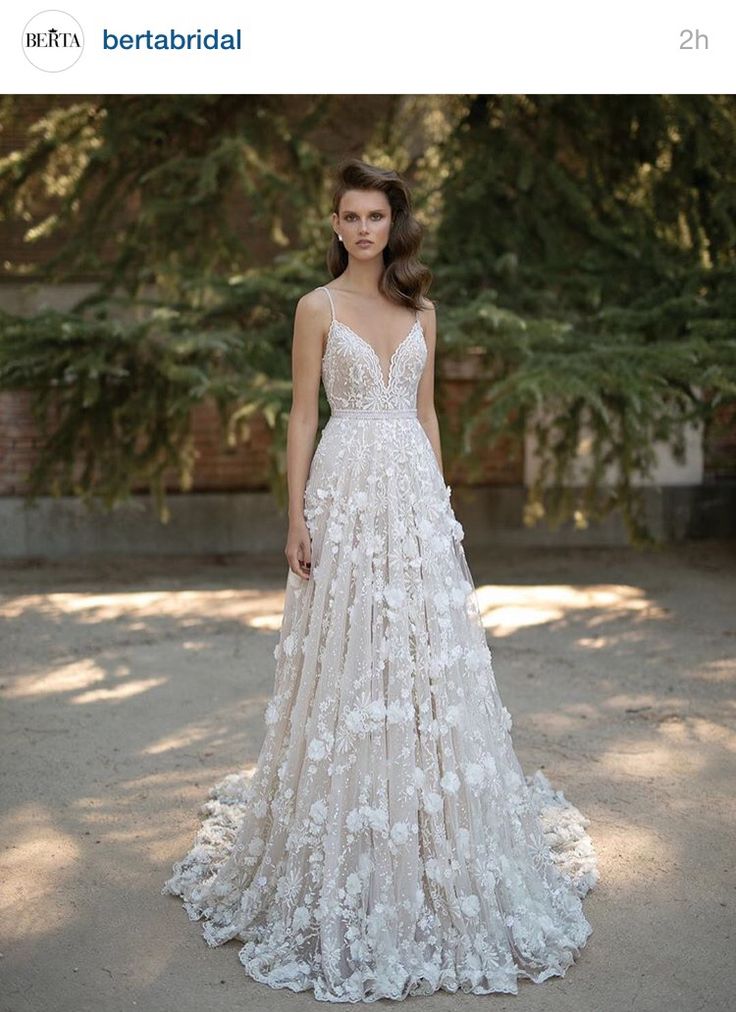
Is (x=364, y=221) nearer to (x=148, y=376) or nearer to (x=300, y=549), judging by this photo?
(x=300, y=549)

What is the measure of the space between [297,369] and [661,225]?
20.4 feet

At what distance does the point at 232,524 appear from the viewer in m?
10.2

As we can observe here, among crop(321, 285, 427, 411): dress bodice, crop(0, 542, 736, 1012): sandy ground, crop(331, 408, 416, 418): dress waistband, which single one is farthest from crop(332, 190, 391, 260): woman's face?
crop(0, 542, 736, 1012): sandy ground

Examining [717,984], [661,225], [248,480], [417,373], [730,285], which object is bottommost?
[717,984]

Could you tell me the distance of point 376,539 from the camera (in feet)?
10.5

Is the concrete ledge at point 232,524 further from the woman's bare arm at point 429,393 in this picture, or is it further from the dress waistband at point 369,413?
the dress waistband at point 369,413

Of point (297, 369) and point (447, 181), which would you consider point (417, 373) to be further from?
point (447, 181)

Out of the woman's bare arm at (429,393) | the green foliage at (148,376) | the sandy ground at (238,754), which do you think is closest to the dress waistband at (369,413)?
Answer: the woman's bare arm at (429,393)

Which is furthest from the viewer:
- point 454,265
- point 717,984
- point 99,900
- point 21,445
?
point 21,445

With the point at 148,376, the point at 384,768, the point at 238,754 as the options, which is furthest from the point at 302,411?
the point at 148,376

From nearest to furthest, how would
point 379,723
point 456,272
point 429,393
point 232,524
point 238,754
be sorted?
point 379,723 < point 429,393 < point 238,754 < point 456,272 < point 232,524

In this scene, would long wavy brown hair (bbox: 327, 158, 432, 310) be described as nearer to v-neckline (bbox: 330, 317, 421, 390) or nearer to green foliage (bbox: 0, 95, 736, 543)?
v-neckline (bbox: 330, 317, 421, 390)

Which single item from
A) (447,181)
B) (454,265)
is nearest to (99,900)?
(454,265)

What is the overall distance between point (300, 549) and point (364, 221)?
990 millimetres
